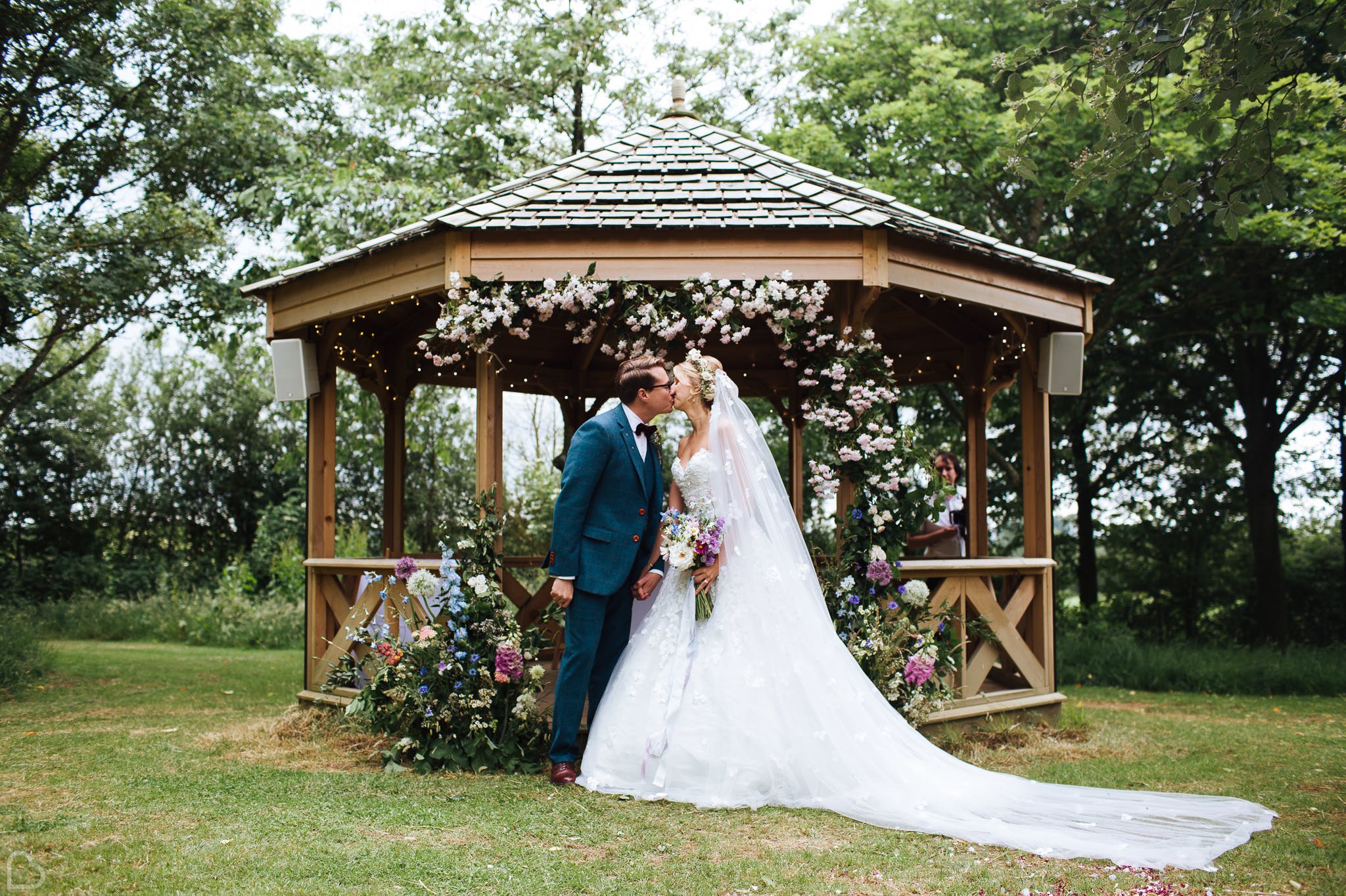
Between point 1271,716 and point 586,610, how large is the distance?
6.64m

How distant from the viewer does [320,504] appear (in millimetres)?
7277

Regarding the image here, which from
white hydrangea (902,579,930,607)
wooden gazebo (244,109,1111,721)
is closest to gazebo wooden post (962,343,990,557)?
wooden gazebo (244,109,1111,721)

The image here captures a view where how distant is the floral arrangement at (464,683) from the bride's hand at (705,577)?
3.44 feet

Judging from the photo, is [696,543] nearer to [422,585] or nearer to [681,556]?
[681,556]

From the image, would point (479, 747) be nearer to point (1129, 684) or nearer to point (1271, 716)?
point (1271, 716)

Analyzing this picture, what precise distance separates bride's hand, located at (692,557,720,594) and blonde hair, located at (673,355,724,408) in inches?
35.9

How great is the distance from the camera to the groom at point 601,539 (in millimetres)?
5254

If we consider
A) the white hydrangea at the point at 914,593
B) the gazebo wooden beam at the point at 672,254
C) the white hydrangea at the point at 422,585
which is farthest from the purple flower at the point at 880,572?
the white hydrangea at the point at 422,585

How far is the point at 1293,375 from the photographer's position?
43.1 feet

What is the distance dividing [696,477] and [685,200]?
1.85 meters

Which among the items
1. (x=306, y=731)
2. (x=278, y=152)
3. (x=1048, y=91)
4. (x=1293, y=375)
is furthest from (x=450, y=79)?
(x=1293, y=375)

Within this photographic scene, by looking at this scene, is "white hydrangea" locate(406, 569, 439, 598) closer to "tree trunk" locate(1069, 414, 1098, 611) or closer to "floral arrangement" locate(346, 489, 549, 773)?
"floral arrangement" locate(346, 489, 549, 773)

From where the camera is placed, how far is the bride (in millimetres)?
4266

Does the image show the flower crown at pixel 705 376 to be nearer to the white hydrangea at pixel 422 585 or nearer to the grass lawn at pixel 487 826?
the white hydrangea at pixel 422 585
